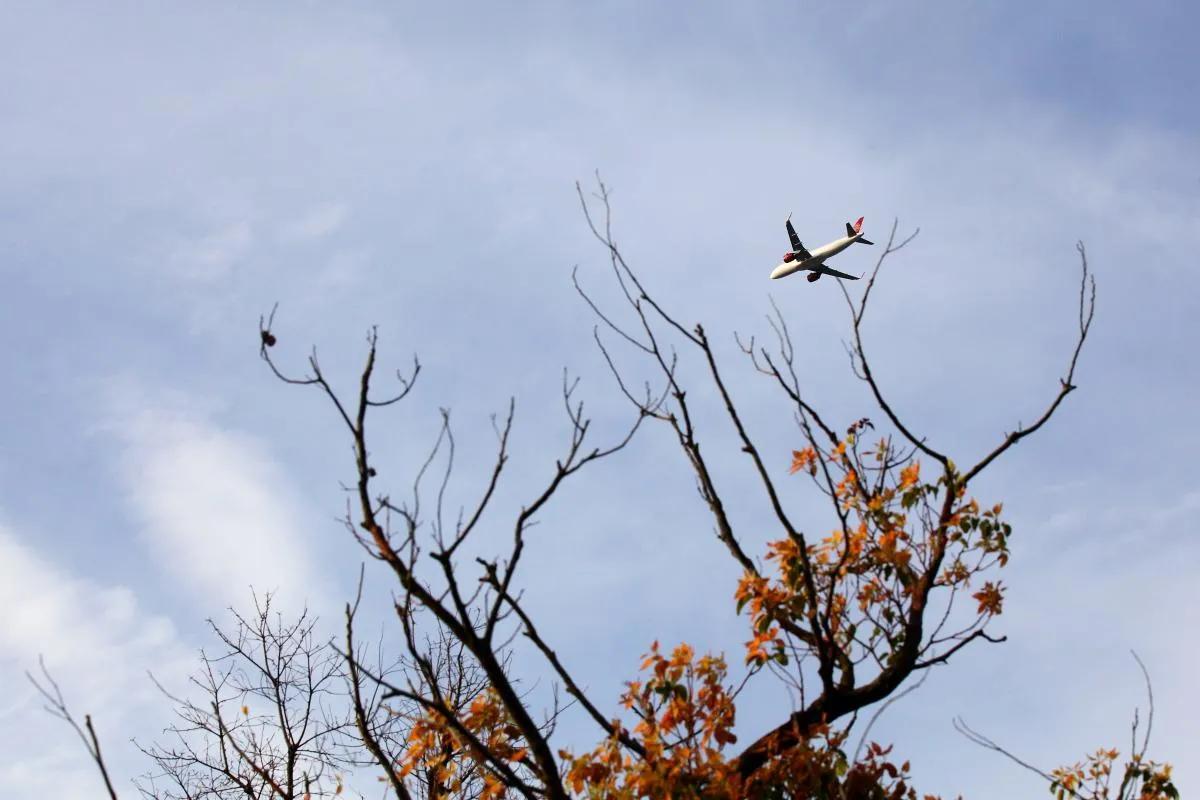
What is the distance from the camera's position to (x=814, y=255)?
57.3 ft

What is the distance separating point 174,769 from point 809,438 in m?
8.78

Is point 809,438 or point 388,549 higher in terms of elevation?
point 809,438

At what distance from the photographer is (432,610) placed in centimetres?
544

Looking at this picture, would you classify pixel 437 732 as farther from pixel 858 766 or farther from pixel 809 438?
pixel 809 438

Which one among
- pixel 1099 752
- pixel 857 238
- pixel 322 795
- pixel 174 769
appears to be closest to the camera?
pixel 1099 752

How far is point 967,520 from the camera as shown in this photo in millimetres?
6652

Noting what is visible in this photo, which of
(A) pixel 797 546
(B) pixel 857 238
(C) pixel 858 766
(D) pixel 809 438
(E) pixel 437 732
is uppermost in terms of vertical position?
(B) pixel 857 238

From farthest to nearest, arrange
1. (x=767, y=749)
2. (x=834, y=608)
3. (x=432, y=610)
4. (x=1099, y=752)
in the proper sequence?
(x=1099, y=752), (x=834, y=608), (x=767, y=749), (x=432, y=610)

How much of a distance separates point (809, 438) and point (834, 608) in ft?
3.75

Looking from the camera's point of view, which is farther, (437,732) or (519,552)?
(437,732)

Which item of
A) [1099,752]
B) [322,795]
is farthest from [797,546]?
[322,795]

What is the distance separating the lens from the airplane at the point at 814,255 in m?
15.6

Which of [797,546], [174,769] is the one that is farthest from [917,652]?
[174,769]

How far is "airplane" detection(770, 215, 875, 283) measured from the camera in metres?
15.6
